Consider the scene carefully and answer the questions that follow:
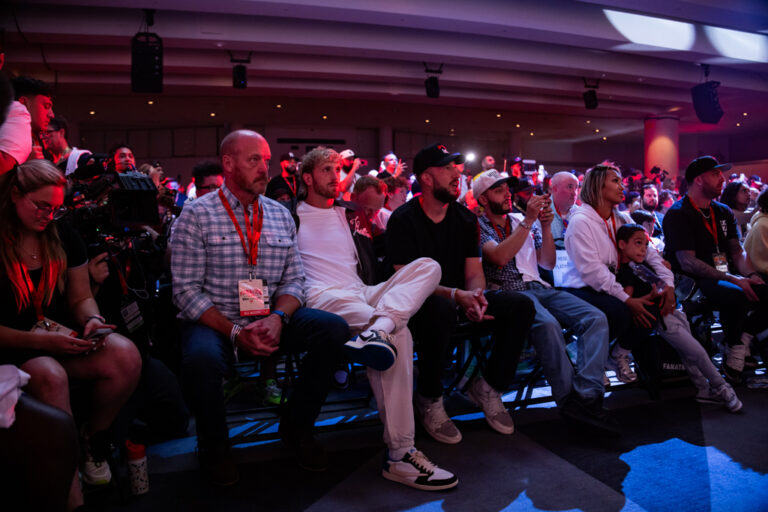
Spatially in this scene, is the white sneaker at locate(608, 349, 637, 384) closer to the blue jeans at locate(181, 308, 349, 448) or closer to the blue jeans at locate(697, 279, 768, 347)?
the blue jeans at locate(697, 279, 768, 347)

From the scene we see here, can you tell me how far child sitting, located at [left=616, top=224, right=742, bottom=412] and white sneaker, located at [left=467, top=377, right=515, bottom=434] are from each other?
1116 millimetres

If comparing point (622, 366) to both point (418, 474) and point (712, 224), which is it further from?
point (418, 474)

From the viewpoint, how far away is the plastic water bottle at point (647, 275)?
10.1 ft

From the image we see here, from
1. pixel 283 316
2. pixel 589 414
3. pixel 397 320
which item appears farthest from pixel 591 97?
pixel 283 316

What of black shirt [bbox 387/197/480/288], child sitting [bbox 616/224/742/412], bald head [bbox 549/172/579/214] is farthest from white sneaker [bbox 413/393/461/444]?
bald head [bbox 549/172/579/214]

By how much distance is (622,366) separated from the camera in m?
3.17

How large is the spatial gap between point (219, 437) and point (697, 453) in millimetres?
2107

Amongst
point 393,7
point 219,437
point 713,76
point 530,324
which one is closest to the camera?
point 219,437

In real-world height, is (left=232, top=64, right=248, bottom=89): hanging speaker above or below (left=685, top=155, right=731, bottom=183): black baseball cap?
above

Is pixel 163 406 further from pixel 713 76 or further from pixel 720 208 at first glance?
pixel 713 76

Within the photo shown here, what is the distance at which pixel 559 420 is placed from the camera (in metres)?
2.77

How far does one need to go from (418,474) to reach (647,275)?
6.37 feet

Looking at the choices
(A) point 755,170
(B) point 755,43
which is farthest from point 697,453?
(A) point 755,170

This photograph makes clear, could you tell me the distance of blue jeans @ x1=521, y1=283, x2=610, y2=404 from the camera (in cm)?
262
